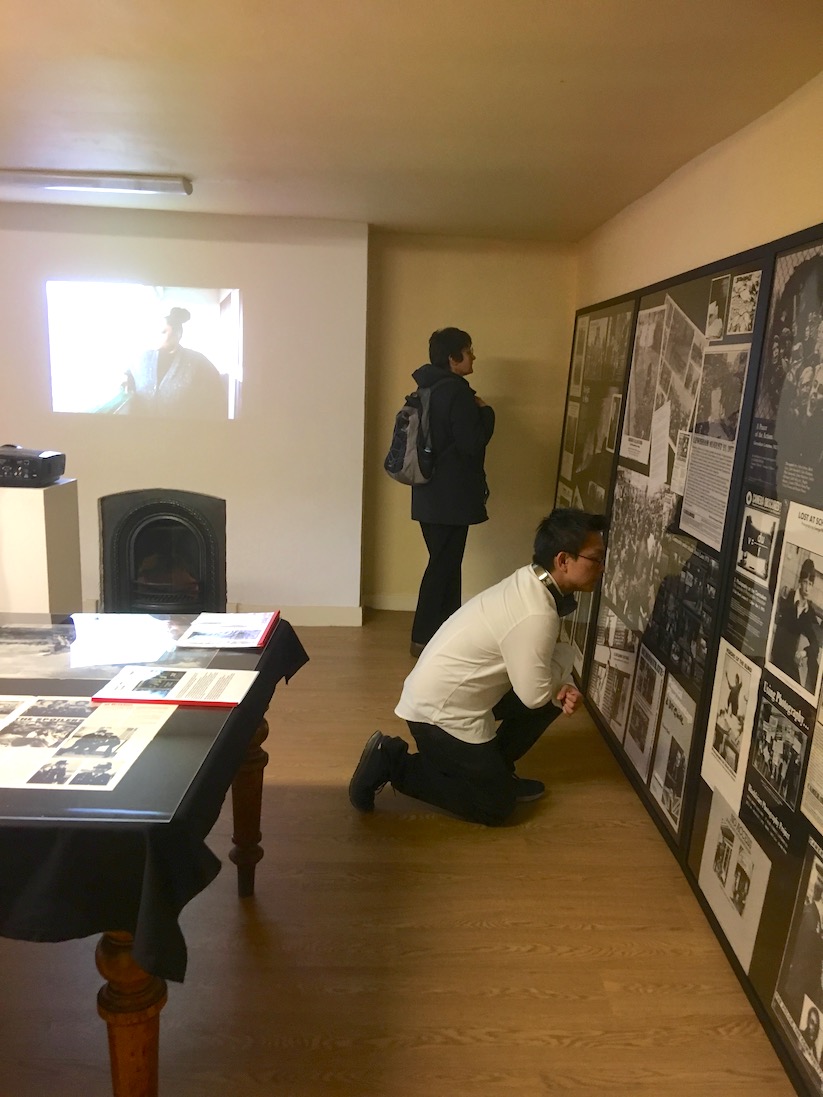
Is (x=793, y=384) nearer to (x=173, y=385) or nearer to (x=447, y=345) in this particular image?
(x=447, y=345)

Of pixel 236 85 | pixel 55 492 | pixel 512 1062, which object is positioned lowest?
pixel 512 1062

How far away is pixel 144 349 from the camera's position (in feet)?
13.2

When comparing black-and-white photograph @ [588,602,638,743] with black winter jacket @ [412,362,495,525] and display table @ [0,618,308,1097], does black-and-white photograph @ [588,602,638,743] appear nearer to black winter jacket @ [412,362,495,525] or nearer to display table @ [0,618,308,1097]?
black winter jacket @ [412,362,495,525]

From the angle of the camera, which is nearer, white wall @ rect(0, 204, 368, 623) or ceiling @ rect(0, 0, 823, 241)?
ceiling @ rect(0, 0, 823, 241)

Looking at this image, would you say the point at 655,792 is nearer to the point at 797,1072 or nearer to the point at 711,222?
the point at 797,1072

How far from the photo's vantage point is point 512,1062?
1.64 metres

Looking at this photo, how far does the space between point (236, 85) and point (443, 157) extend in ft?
2.78

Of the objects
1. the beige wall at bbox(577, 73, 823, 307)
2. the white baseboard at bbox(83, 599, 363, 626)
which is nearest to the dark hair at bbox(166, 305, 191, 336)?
the white baseboard at bbox(83, 599, 363, 626)

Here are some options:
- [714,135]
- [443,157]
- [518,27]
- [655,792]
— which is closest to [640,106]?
[714,135]

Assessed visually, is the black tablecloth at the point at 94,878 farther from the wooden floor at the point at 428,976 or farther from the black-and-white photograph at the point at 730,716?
the black-and-white photograph at the point at 730,716

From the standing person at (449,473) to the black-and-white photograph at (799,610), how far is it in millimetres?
1965

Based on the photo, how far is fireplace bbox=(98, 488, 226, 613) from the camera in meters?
3.19

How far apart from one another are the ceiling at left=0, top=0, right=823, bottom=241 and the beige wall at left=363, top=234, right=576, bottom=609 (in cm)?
109

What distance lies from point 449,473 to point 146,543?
1455 mm
